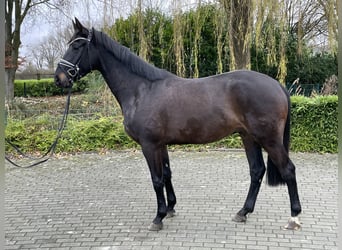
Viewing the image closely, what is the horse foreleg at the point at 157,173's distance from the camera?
3365mm

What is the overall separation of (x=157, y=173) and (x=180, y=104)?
28.1 inches

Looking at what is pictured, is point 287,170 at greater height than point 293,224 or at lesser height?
greater

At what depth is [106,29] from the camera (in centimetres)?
792

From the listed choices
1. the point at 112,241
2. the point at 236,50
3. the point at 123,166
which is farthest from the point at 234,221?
the point at 236,50

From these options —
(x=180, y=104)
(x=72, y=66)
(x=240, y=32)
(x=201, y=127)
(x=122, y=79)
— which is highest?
(x=240, y=32)

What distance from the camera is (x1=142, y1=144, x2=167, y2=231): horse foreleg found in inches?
132

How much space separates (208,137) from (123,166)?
305 centimetres

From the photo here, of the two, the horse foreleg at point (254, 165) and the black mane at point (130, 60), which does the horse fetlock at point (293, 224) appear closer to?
the horse foreleg at point (254, 165)

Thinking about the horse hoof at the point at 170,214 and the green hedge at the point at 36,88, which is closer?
the horse hoof at the point at 170,214

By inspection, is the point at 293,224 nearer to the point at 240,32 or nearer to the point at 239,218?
the point at 239,218

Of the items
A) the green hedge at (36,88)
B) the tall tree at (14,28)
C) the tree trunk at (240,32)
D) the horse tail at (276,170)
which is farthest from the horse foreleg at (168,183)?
the green hedge at (36,88)

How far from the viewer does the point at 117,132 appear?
288 inches

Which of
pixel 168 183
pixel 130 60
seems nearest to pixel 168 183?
pixel 168 183

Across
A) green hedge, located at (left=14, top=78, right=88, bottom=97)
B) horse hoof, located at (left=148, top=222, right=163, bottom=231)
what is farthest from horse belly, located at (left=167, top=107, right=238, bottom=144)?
green hedge, located at (left=14, top=78, right=88, bottom=97)
